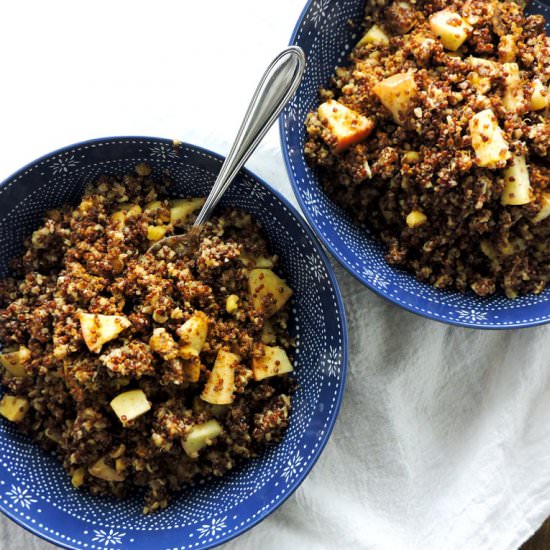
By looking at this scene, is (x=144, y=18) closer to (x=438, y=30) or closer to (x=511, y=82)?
(x=438, y=30)

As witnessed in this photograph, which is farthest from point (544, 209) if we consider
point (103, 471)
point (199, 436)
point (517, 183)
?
point (103, 471)

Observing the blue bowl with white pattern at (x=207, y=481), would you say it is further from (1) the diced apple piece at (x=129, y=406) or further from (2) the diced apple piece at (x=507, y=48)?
(2) the diced apple piece at (x=507, y=48)

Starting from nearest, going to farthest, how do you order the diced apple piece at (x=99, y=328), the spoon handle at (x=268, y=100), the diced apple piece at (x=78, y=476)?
the diced apple piece at (x=99, y=328)
the spoon handle at (x=268, y=100)
the diced apple piece at (x=78, y=476)

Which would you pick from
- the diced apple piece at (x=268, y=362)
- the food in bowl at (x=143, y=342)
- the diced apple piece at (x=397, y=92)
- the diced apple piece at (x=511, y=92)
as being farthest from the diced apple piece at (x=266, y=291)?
the diced apple piece at (x=511, y=92)

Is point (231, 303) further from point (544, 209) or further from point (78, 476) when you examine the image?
point (544, 209)

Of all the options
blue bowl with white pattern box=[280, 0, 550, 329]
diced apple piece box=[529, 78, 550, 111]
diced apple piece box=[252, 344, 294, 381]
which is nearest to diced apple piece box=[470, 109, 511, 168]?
diced apple piece box=[529, 78, 550, 111]
